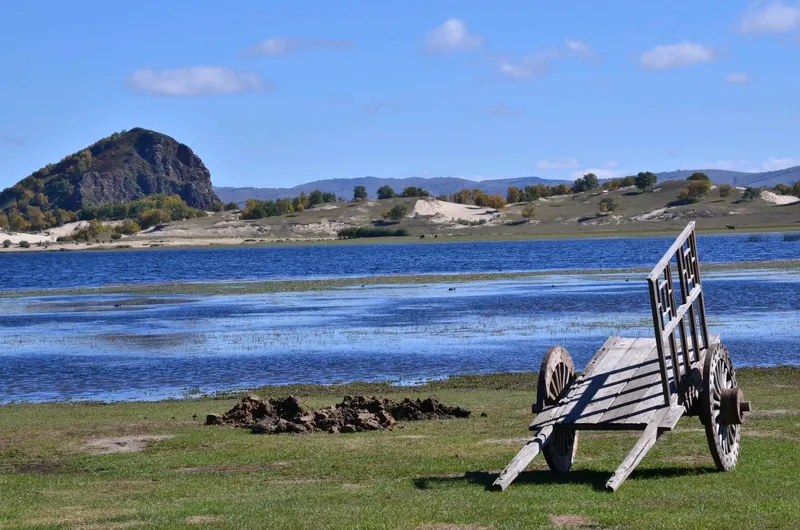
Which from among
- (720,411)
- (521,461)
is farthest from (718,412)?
(521,461)

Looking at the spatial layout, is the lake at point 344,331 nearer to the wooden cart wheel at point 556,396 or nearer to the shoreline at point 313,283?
the shoreline at point 313,283

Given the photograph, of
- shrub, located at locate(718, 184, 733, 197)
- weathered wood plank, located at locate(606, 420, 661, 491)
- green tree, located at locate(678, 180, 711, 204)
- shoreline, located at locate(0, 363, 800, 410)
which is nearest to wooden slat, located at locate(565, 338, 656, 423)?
weathered wood plank, located at locate(606, 420, 661, 491)

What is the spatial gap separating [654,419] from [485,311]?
3437cm

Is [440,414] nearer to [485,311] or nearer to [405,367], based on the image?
[405,367]

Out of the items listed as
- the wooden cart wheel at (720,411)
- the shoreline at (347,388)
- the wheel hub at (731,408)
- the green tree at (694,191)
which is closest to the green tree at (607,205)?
the green tree at (694,191)

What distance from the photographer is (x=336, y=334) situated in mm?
40781

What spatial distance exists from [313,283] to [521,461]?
61.8m

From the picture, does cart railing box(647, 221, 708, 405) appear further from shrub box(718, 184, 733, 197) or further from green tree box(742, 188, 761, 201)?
shrub box(718, 184, 733, 197)

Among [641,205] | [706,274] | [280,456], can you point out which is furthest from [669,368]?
[641,205]

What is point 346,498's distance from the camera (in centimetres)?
1416

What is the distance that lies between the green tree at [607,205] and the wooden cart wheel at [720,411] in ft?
583

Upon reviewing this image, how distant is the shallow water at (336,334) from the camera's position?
3119 cm

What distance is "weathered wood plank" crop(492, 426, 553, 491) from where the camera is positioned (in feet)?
45.3

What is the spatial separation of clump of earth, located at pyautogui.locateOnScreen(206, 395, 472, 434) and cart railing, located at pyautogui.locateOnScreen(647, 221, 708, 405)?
20.0ft
